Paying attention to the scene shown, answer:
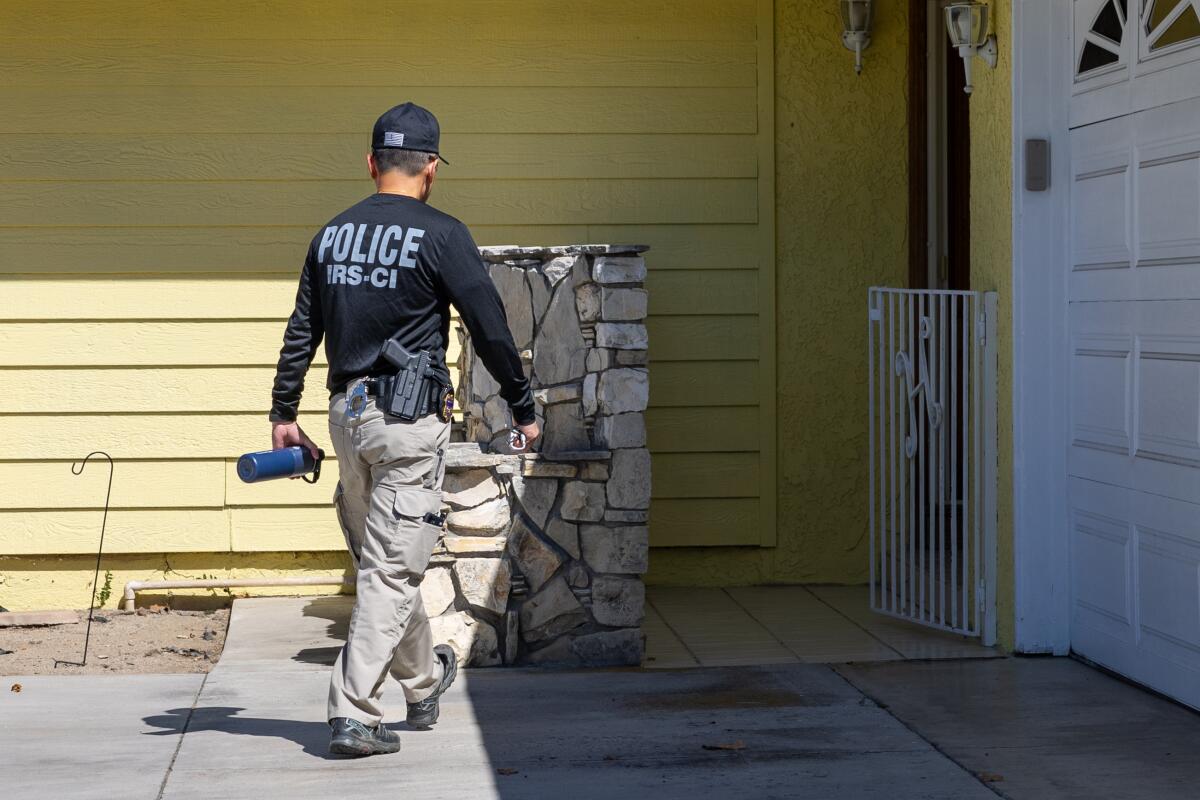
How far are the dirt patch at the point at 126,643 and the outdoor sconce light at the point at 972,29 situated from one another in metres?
3.74

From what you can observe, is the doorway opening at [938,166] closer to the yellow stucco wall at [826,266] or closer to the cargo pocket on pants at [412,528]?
the yellow stucco wall at [826,266]

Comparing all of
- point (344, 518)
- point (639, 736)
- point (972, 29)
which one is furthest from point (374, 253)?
point (972, 29)

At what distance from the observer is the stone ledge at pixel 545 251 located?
5.38m

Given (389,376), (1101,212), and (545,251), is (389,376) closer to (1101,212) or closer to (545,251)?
(545,251)

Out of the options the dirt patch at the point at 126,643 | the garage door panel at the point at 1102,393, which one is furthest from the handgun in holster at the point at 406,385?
the garage door panel at the point at 1102,393

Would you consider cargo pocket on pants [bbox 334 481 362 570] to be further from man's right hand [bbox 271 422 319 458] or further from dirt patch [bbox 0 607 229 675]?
dirt patch [bbox 0 607 229 675]

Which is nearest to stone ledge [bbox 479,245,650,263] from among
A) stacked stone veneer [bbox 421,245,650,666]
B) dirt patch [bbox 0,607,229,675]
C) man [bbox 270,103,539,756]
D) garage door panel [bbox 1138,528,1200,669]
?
stacked stone veneer [bbox 421,245,650,666]

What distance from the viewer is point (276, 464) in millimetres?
4230

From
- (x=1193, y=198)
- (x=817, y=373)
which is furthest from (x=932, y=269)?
(x=1193, y=198)

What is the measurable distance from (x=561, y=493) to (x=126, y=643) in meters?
2.01

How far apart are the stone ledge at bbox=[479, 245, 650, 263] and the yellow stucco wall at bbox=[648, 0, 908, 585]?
167cm

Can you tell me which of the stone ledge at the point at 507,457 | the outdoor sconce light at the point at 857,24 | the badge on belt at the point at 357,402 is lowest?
the stone ledge at the point at 507,457

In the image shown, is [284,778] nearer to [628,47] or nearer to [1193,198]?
[1193,198]

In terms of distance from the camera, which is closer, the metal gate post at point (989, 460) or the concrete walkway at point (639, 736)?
the concrete walkway at point (639, 736)
